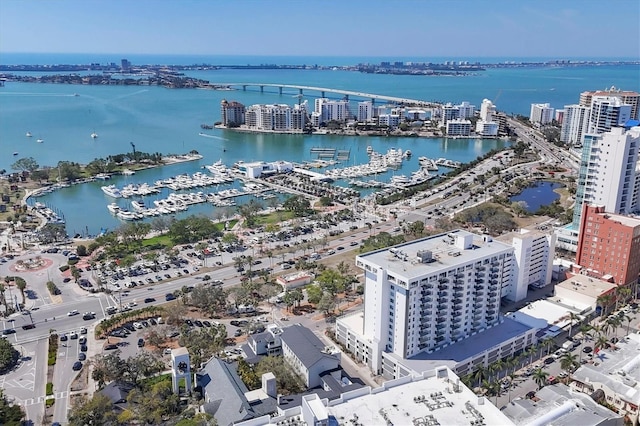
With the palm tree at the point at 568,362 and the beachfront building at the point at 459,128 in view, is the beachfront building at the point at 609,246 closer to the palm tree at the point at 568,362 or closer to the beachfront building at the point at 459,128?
the palm tree at the point at 568,362

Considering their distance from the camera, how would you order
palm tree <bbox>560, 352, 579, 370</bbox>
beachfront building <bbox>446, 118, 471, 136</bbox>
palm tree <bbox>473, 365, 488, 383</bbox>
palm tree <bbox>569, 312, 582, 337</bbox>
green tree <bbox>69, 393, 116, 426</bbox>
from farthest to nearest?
1. beachfront building <bbox>446, 118, 471, 136</bbox>
2. palm tree <bbox>569, 312, 582, 337</bbox>
3. palm tree <bbox>560, 352, 579, 370</bbox>
4. palm tree <bbox>473, 365, 488, 383</bbox>
5. green tree <bbox>69, 393, 116, 426</bbox>

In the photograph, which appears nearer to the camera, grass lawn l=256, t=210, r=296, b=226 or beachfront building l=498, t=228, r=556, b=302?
beachfront building l=498, t=228, r=556, b=302

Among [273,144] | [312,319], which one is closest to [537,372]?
[312,319]

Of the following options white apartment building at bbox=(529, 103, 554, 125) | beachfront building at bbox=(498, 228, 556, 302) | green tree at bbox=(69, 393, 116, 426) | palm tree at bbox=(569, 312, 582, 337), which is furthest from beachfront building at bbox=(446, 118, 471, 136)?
green tree at bbox=(69, 393, 116, 426)

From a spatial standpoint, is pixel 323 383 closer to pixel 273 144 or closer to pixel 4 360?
pixel 4 360

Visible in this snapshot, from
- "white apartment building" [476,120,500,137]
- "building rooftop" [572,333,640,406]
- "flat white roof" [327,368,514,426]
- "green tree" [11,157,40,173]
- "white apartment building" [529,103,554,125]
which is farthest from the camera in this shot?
"white apartment building" [529,103,554,125]

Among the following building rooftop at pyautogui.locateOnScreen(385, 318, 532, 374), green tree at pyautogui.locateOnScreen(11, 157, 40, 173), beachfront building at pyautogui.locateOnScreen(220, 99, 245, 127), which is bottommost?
building rooftop at pyautogui.locateOnScreen(385, 318, 532, 374)

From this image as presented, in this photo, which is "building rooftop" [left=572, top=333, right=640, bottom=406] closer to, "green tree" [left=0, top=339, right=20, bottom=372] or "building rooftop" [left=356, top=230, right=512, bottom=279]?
"building rooftop" [left=356, top=230, right=512, bottom=279]

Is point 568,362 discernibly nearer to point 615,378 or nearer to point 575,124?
point 615,378
